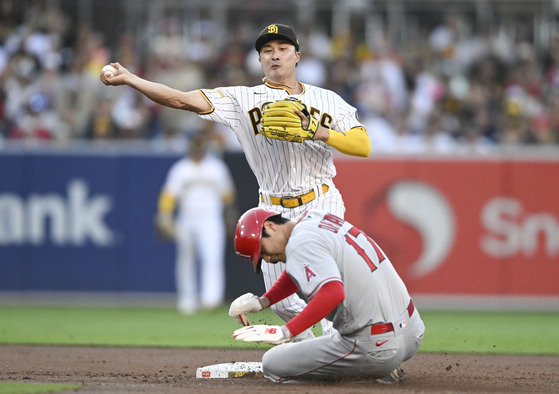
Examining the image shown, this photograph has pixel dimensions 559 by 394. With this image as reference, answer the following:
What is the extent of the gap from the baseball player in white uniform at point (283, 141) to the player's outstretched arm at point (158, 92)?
0.04 feet

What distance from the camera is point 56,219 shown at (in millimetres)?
13688

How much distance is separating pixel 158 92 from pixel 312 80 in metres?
9.68

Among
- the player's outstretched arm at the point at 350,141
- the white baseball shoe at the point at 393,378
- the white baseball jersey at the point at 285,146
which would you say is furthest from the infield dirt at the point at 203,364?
the player's outstretched arm at the point at 350,141

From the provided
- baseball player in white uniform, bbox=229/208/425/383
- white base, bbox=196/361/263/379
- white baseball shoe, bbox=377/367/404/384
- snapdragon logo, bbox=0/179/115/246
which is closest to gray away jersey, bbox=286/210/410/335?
baseball player in white uniform, bbox=229/208/425/383

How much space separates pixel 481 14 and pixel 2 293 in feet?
32.8

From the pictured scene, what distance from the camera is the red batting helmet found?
18.6 ft

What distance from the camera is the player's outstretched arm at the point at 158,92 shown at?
6.15 m

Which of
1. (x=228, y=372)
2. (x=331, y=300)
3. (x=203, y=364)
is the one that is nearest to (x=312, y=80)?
(x=203, y=364)

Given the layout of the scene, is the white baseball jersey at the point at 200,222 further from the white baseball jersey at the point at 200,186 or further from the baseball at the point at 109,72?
the baseball at the point at 109,72

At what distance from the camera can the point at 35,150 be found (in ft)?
45.2

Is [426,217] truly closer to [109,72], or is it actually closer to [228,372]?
[228,372]

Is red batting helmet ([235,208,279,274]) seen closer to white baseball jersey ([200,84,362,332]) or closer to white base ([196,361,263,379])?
white baseball jersey ([200,84,362,332])

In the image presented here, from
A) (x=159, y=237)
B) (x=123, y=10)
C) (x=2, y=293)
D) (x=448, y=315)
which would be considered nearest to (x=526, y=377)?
(x=448, y=315)

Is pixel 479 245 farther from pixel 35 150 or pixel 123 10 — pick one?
pixel 123 10
